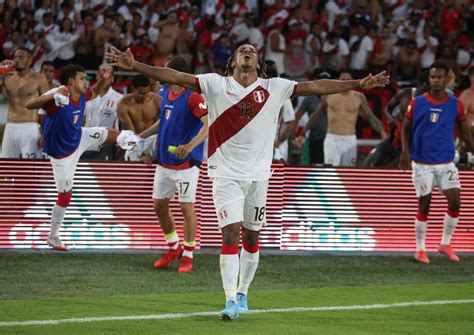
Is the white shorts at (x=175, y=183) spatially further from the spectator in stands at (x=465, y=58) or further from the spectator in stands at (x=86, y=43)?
the spectator in stands at (x=465, y=58)

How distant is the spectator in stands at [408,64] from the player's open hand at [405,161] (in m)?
8.46

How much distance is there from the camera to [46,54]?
2159cm

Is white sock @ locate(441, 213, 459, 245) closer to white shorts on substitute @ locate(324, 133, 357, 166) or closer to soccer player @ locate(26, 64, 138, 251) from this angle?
white shorts on substitute @ locate(324, 133, 357, 166)

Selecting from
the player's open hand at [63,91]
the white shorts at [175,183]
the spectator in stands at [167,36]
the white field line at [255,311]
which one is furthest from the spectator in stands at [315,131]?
the white field line at [255,311]

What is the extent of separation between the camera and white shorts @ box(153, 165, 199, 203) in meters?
13.4

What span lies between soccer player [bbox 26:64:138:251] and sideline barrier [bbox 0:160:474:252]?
373mm

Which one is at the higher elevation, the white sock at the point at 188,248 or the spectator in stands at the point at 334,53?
the spectator in stands at the point at 334,53

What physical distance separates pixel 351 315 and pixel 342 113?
9.50 meters

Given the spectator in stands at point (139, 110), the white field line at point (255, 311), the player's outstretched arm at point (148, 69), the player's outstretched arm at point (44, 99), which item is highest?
the player's outstretched arm at point (148, 69)

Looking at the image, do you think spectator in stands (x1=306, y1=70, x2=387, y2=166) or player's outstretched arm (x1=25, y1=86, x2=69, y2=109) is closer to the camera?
player's outstretched arm (x1=25, y1=86, x2=69, y2=109)

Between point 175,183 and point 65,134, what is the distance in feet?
6.67

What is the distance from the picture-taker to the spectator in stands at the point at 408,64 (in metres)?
23.8

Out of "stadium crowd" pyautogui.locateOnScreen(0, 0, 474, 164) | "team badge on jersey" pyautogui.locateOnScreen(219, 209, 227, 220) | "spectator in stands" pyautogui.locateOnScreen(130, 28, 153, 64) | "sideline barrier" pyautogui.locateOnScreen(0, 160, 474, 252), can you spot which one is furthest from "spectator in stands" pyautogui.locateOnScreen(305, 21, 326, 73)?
"team badge on jersey" pyautogui.locateOnScreen(219, 209, 227, 220)

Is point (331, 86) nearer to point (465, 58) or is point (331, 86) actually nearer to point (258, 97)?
point (258, 97)
